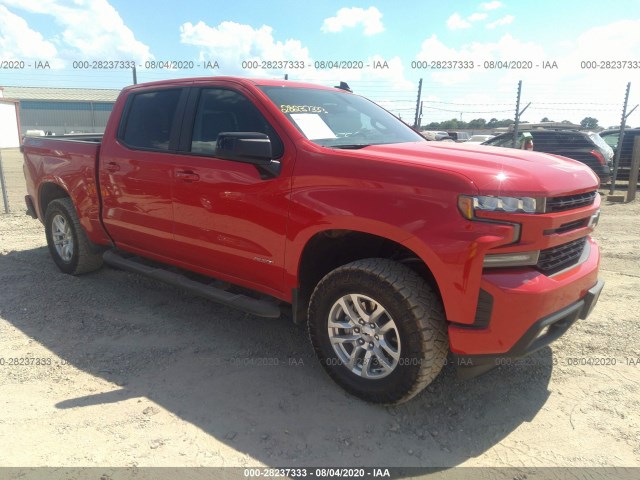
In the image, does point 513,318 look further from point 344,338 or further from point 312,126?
point 312,126

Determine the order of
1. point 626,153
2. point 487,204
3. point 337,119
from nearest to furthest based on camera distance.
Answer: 1. point 487,204
2. point 337,119
3. point 626,153

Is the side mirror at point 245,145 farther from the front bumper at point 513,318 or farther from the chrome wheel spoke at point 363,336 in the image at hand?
the front bumper at point 513,318

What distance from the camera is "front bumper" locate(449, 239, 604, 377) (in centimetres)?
244

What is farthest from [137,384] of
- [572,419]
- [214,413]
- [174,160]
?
[572,419]

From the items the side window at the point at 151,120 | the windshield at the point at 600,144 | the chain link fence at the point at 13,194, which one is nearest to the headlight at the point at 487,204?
the side window at the point at 151,120

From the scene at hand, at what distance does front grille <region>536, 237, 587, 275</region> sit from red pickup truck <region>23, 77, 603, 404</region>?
0.01 m

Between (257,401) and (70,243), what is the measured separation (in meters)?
3.37

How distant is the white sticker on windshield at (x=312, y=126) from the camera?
130 inches

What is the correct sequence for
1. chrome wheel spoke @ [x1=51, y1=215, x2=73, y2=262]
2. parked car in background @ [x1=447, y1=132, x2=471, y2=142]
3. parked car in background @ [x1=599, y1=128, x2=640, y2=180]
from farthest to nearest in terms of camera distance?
parked car in background @ [x1=599, y1=128, x2=640, y2=180] < parked car in background @ [x1=447, y1=132, x2=471, y2=142] < chrome wheel spoke @ [x1=51, y1=215, x2=73, y2=262]

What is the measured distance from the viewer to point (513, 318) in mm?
2451

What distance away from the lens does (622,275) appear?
17.4 ft

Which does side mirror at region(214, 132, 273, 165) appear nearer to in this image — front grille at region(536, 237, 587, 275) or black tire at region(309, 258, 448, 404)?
black tire at region(309, 258, 448, 404)

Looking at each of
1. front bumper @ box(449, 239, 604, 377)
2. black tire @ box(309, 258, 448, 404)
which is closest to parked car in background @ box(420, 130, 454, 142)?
black tire @ box(309, 258, 448, 404)

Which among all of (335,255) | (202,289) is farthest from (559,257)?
(202,289)
